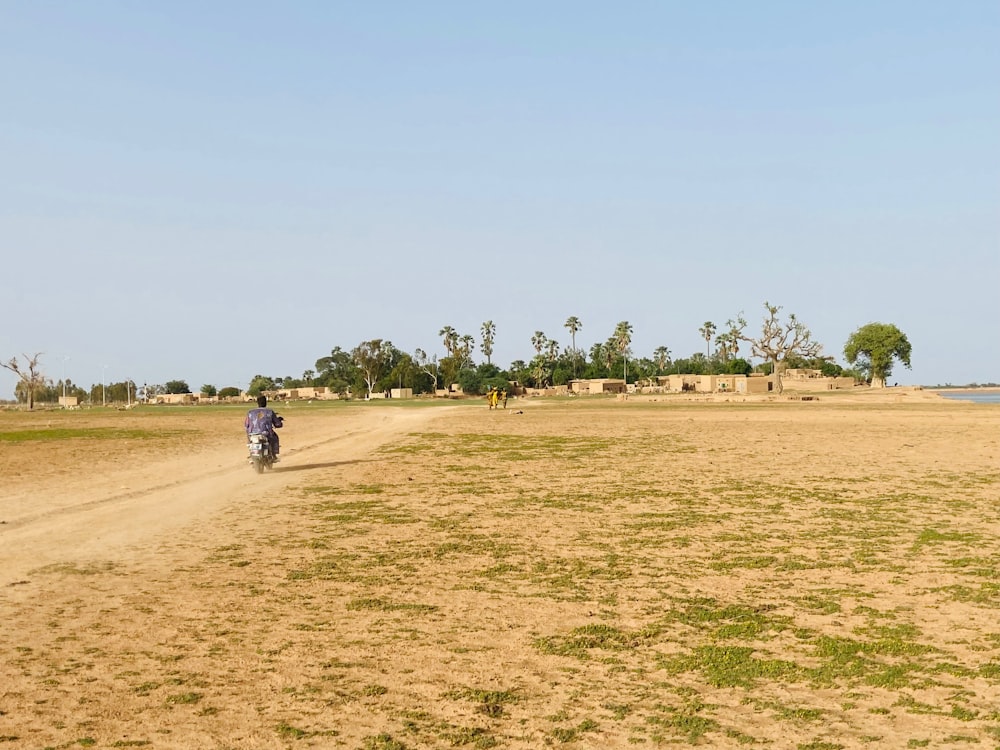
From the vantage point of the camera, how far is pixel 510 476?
66.8ft

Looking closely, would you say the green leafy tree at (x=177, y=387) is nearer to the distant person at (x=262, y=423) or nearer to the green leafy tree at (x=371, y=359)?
the green leafy tree at (x=371, y=359)

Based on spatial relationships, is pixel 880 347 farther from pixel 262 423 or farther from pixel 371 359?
pixel 262 423

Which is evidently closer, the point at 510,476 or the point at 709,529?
the point at 709,529

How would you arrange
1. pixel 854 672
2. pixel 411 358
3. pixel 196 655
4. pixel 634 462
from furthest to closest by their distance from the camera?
pixel 411 358
pixel 634 462
pixel 196 655
pixel 854 672

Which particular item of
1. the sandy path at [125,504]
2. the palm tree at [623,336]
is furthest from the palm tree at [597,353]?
the sandy path at [125,504]

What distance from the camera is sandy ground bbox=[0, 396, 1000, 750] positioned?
18.7 feet

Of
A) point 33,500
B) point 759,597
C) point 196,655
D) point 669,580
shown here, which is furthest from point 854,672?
point 33,500

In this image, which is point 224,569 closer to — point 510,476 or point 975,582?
point 975,582

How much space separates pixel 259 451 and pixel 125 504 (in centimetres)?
533

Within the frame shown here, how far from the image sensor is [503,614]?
834 cm

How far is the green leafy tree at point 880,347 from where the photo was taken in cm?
14788

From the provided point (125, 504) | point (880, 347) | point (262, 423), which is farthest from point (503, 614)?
point (880, 347)

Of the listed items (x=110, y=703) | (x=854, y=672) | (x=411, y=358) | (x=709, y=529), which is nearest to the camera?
(x=110, y=703)

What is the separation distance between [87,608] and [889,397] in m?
95.3
